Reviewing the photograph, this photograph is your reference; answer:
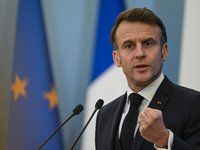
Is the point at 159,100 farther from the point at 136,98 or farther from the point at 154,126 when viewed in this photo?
the point at 154,126

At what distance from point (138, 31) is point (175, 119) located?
1.86ft

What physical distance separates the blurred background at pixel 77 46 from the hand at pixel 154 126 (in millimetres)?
932

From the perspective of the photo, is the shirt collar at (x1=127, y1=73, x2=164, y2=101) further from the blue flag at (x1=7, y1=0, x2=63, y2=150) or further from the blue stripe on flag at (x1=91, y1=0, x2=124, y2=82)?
the blue flag at (x1=7, y1=0, x2=63, y2=150)

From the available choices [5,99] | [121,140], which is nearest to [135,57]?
[121,140]

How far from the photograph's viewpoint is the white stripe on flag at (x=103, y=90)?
7.50 feet

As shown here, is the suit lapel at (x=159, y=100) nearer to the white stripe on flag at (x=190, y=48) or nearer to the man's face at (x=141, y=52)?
the man's face at (x=141, y=52)

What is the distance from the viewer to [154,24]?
170 cm

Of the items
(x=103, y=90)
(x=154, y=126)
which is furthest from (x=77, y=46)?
(x=154, y=126)

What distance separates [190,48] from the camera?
203 cm

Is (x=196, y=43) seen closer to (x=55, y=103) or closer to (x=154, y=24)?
(x=154, y=24)

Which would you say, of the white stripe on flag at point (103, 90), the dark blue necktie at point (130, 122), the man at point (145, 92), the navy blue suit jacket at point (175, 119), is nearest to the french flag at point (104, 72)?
the white stripe on flag at point (103, 90)

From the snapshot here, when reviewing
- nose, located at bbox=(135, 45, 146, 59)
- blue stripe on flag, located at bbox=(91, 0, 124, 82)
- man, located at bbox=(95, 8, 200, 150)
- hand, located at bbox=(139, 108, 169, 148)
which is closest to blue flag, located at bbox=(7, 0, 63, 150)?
blue stripe on flag, located at bbox=(91, 0, 124, 82)

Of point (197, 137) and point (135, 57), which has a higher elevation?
point (135, 57)

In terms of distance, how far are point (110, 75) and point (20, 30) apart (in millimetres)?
978
